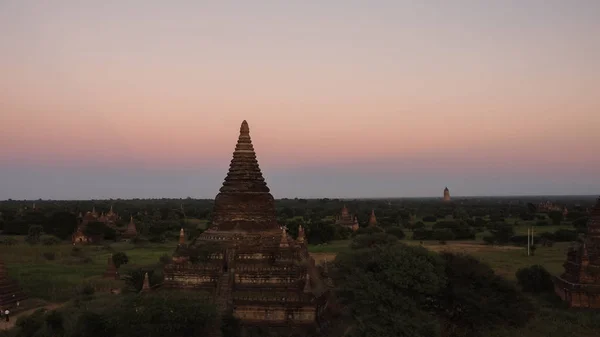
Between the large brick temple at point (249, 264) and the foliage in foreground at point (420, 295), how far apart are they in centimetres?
155

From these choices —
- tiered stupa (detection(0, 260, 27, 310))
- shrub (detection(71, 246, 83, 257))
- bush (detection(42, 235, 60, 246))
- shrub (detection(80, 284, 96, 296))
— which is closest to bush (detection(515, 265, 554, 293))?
shrub (detection(80, 284, 96, 296))

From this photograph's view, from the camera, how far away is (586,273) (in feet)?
82.9

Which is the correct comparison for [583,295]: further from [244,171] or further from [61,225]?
[61,225]

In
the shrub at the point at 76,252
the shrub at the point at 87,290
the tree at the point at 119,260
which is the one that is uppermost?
the tree at the point at 119,260

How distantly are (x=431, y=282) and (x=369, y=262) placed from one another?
7.00 ft

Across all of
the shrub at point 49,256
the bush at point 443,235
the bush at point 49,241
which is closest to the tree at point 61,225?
the bush at point 49,241

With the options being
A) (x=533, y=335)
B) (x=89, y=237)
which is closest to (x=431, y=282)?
(x=533, y=335)

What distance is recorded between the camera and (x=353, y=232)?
227 ft

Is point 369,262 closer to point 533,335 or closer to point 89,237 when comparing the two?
point 533,335

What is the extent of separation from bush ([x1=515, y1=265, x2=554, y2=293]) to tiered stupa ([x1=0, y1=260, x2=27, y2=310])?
2673cm

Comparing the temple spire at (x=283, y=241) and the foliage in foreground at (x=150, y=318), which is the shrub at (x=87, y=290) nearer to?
the foliage in foreground at (x=150, y=318)

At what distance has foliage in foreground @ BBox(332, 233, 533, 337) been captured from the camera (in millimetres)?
16141

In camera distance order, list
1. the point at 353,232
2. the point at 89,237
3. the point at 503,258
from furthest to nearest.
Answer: the point at 353,232 < the point at 89,237 < the point at 503,258

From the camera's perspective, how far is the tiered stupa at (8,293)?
25625 mm
